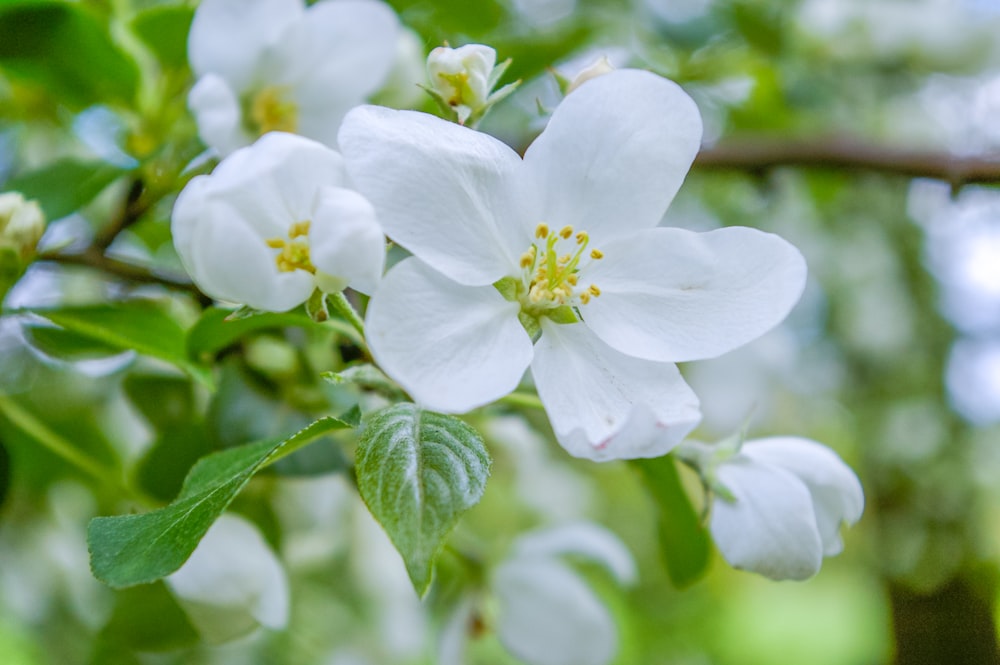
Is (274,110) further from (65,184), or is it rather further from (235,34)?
(65,184)

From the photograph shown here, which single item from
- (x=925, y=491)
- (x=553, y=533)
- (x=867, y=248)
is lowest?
(x=925, y=491)

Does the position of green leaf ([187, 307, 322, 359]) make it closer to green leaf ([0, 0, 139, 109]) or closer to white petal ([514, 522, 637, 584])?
green leaf ([0, 0, 139, 109])

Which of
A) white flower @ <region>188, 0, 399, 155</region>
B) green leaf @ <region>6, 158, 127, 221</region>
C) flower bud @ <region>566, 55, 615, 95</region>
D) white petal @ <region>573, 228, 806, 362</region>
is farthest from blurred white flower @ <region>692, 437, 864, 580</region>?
green leaf @ <region>6, 158, 127, 221</region>

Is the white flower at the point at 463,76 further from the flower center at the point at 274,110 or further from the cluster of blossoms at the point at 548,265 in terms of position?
the flower center at the point at 274,110

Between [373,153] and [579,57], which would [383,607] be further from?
[373,153]

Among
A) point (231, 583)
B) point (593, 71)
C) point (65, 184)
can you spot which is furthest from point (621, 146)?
point (65, 184)

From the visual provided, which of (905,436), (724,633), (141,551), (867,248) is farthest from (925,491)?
(141,551)

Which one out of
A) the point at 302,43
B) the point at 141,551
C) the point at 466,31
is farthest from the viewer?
the point at 466,31

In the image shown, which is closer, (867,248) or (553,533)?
(553,533)
